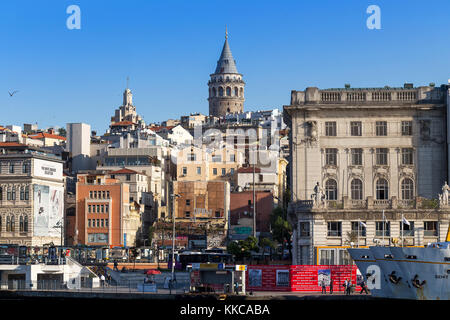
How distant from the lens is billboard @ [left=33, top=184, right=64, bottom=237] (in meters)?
130

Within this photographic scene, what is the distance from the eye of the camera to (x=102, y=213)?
440 ft

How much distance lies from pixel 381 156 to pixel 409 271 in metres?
27.6

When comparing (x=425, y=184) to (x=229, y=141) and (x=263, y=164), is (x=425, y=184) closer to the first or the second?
(x=263, y=164)

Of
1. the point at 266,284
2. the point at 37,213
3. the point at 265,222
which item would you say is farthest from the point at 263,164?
the point at 266,284

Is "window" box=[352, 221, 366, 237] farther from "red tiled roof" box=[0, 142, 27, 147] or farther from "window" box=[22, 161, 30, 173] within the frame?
"red tiled roof" box=[0, 142, 27, 147]

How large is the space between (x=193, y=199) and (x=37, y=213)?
2356cm

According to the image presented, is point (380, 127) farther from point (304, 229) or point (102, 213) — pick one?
point (102, 213)

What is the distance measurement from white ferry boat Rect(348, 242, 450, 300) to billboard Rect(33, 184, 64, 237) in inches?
2730

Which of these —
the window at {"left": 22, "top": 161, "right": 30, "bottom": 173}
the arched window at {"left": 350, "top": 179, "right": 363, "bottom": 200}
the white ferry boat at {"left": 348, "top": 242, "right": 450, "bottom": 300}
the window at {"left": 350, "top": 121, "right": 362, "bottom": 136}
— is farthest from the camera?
the window at {"left": 22, "top": 161, "right": 30, "bottom": 173}

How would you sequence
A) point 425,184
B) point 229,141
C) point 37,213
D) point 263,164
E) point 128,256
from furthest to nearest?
point 229,141, point 263,164, point 37,213, point 128,256, point 425,184

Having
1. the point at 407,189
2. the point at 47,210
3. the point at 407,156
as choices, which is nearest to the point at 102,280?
the point at 407,189

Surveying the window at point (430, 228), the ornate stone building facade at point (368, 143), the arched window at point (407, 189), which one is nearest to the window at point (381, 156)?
the ornate stone building facade at point (368, 143)

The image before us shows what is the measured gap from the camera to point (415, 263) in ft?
201

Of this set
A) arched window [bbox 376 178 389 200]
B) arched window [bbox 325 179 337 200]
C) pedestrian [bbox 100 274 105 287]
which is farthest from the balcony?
pedestrian [bbox 100 274 105 287]
